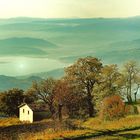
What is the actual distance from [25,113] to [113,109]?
27961 millimetres

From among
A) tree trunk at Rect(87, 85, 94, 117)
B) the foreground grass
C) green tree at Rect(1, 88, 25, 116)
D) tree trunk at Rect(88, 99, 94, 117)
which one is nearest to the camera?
the foreground grass

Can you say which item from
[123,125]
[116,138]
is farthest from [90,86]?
[116,138]

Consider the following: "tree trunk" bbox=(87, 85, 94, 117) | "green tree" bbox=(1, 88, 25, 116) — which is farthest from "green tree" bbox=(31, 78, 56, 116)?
"green tree" bbox=(1, 88, 25, 116)

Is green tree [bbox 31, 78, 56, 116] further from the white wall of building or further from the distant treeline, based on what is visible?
the white wall of building

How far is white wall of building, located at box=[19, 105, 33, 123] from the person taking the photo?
88.9 metres

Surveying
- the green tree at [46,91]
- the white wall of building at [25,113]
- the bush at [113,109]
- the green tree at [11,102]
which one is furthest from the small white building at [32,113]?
the bush at [113,109]

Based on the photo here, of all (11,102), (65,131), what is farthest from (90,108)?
(65,131)

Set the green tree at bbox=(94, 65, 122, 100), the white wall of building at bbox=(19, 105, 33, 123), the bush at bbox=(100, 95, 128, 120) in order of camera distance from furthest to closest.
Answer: the white wall of building at bbox=(19, 105, 33, 123), the green tree at bbox=(94, 65, 122, 100), the bush at bbox=(100, 95, 128, 120)

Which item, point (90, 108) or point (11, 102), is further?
point (11, 102)

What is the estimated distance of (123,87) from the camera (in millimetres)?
88125

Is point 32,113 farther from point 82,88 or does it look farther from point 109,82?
point 109,82

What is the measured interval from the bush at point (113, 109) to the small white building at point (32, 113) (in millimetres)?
21833

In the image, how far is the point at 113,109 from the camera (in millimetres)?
A: 66375

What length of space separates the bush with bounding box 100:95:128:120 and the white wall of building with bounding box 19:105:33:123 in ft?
73.6
